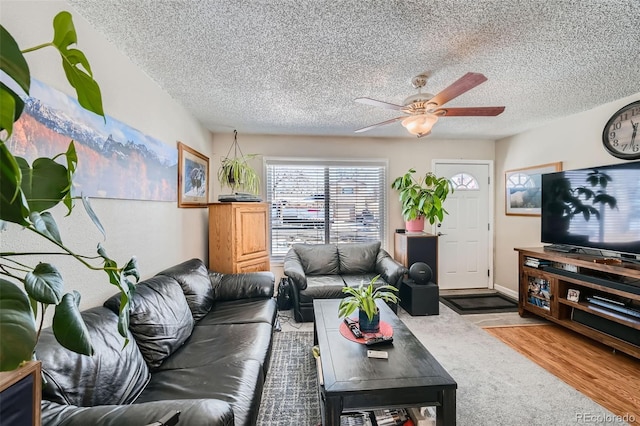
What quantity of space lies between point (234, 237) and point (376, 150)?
2.59 meters

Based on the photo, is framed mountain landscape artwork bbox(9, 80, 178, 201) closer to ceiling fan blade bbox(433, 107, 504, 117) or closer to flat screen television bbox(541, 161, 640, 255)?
ceiling fan blade bbox(433, 107, 504, 117)

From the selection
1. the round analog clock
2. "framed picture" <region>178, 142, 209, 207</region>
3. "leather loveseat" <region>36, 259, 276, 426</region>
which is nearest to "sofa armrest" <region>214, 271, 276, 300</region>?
"leather loveseat" <region>36, 259, 276, 426</region>

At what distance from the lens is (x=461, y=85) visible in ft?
5.44

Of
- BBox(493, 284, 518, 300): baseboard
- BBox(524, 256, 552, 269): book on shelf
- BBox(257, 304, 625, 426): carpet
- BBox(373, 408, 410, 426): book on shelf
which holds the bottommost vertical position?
BBox(257, 304, 625, 426): carpet

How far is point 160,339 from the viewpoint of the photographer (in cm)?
170

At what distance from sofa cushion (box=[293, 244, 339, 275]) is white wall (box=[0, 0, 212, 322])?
1443 millimetres

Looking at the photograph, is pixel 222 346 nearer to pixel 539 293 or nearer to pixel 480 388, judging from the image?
pixel 480 388

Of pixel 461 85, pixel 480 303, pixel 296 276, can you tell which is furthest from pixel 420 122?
pixel 480 303

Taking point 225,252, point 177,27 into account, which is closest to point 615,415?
point 225,252

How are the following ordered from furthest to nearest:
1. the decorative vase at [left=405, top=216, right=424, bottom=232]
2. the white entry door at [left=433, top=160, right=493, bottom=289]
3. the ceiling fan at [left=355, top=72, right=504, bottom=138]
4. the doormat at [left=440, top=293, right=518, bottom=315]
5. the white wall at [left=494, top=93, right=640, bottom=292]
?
the white entry door at [left=433, top=160, right=493, bottom=289]
the decorative vase at [left=405, top=216, right=424, bottom=232]
the doormat at [left=440, top=293, right=518, bottom=315]
the white wall at [left=494, top=93, right=640, bottom=292]
the ceiling fan at [left=355, top=72, right=504, bottom=138]

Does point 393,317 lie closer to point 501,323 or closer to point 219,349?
point 219,349

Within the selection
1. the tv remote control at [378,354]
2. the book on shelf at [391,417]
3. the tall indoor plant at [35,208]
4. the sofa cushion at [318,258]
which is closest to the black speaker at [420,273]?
the sofa cushion at [318,258]

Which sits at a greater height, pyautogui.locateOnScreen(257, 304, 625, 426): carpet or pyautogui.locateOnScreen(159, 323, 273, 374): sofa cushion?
pyautogui.locateOnScreen(159, 323, 273, 374): sofa cushion

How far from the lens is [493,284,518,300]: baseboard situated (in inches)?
160
